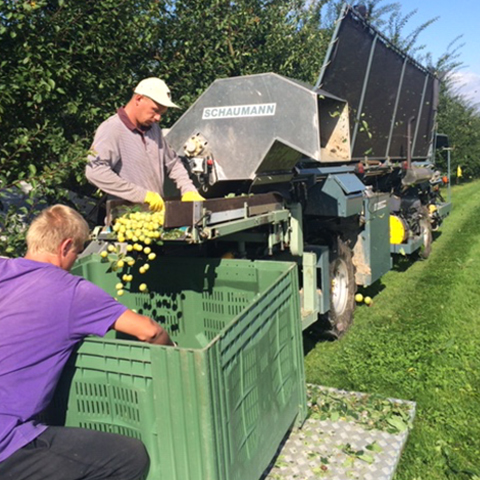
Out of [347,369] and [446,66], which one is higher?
[446,66]

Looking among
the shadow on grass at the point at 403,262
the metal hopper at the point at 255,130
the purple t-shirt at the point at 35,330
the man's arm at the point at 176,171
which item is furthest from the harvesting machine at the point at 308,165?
Answer: the shadow on grass at the point at 403,262

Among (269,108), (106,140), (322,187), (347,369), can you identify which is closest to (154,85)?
(106,140)

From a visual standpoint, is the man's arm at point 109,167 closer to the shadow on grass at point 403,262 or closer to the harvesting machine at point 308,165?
the harvesting machine at point 308,165

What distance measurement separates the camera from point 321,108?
424 cm

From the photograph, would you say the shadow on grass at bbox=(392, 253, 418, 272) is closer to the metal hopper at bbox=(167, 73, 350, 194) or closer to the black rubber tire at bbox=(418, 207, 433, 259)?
the black rubber tire at bbox=(418, 207, 433, 259)

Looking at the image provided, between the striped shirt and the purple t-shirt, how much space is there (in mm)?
1068

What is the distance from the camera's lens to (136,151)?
340 centimetres

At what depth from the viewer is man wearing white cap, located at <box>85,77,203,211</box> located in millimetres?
3164

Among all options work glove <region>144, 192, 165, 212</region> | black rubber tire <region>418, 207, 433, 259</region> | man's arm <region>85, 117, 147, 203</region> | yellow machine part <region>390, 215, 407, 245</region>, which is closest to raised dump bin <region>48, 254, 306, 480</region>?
work glove <region>144, 192, 165, 212</region>

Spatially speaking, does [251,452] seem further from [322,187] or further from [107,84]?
[107,84]

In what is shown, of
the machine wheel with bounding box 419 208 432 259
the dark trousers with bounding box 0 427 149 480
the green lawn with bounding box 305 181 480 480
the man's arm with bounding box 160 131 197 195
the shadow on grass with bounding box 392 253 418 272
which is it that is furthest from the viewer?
the machine wheel with bounding box 419 208 432 259

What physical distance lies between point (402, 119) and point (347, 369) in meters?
4.47

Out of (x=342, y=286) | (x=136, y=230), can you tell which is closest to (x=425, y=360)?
(x=342, y=286)

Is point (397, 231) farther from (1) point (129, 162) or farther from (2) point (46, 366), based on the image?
(2) point (46, 366)
